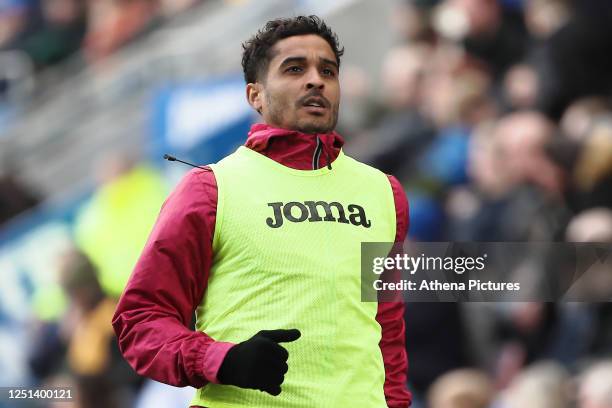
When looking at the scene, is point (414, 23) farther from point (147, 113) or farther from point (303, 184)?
point (303, 184)

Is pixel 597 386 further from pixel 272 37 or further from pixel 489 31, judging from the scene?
pixel 272 37

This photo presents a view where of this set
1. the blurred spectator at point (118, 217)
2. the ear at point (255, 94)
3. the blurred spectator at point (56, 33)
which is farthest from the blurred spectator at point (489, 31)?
the ear at point (255, 94)

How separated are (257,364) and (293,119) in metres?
0.62

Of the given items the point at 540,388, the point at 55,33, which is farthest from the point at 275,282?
the point at 55,33

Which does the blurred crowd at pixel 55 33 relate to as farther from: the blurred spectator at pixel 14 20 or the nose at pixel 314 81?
the nose at pixel 314 81

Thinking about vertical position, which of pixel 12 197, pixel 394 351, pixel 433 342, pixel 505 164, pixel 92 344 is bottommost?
pixel 394 351

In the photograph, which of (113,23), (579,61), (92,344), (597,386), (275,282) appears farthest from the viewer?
(113,23)

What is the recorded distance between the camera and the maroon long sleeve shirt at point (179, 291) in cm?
255

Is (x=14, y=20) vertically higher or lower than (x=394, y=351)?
higher

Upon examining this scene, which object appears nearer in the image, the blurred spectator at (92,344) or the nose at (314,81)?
the nose at (314,81)

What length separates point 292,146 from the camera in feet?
9.28

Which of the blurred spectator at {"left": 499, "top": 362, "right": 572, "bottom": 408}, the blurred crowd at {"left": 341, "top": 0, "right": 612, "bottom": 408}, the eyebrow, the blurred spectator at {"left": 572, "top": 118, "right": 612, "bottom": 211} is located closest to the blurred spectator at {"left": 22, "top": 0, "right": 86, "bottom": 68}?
the blurred crowd at {"left": 341, "top": 0, "right": 612, "bottom": 408}

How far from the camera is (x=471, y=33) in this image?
5.52 m

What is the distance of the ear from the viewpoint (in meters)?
Result: 2.93
